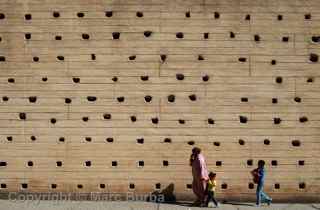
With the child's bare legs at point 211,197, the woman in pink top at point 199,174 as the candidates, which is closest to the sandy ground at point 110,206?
the child's bare legs at point 211,197

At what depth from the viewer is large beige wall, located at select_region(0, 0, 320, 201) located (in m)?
9.34

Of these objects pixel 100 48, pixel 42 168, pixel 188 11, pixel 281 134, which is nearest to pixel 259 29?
pixel 188 11

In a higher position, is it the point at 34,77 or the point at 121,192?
the point at 34,77

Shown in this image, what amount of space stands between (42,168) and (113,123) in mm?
1529

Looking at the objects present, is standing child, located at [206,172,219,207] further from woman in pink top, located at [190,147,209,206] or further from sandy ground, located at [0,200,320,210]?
sandy ground, located at [0,200,320,210]

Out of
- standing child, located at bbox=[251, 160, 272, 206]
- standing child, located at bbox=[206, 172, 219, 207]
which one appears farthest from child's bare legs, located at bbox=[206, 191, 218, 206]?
standing child, located at bbox=[251, 160, 272, 206]

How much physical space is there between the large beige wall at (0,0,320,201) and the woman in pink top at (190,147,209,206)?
36 centimetres

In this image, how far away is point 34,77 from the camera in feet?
30.9

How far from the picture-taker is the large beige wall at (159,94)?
9336 mm

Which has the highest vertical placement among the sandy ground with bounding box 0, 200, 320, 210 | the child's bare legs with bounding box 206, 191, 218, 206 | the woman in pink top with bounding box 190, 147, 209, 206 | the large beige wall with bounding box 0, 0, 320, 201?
the large beige wall with bounding box 0, 0, 320, 201

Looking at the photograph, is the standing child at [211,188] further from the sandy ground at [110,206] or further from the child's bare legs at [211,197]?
the sandy ground at [110,206]

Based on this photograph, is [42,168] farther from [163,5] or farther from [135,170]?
[163,5]

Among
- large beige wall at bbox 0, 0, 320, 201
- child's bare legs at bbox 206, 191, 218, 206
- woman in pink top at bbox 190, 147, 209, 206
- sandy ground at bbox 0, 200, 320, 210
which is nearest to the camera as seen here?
sandy ground at bbox 0, 200, 320, 210

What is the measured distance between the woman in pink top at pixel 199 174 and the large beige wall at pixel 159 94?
356 mm
